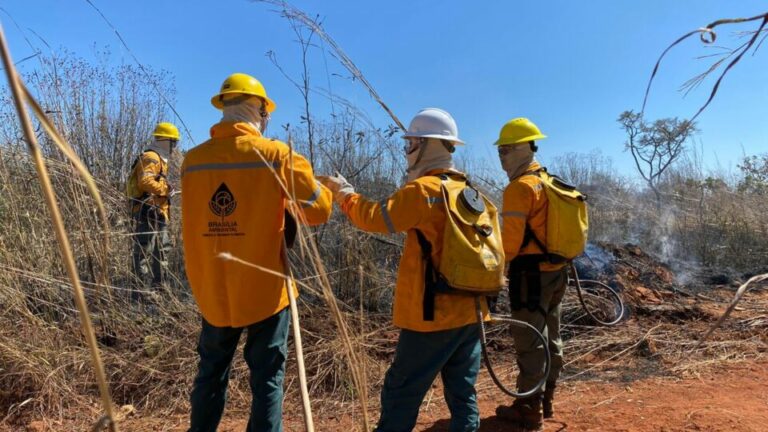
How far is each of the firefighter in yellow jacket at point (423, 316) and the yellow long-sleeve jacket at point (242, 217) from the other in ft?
1.11

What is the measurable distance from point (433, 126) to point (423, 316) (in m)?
1.00

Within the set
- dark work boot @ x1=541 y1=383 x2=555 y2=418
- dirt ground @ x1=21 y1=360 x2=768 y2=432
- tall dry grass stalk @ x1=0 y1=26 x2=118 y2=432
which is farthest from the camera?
dark work boot @ x1=541 y1=383 x2=555 y2=418

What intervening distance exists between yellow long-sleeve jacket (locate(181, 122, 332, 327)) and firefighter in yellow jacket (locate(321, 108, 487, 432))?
34cm

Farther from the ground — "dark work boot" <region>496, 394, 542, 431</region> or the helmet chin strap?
the helmet chin strap

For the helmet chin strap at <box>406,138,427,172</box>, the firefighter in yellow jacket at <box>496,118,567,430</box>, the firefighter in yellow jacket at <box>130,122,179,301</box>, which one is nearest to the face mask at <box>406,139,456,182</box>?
the helmet chin strap at <box>406,138,427,172</box>

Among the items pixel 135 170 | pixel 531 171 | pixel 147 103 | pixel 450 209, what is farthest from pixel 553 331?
pixel 147 103

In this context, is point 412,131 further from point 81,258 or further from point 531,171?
point 81,258

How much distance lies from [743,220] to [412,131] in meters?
10.3

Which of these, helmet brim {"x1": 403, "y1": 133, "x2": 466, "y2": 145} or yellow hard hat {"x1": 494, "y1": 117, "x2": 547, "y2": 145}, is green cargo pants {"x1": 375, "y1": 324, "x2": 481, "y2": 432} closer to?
helmet brim {"x1": 403, "y1": 133, "x2": 466, "y2": 145}

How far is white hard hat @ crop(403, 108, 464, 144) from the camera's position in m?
2.67

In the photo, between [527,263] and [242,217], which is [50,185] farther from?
[527,263]

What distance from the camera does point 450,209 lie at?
2436mm

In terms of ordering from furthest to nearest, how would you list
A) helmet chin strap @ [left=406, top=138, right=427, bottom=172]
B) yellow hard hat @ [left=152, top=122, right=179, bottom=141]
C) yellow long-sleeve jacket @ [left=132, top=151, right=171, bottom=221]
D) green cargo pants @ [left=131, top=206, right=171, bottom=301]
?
yellow hard hat @ [left=152, top=122, right=179, bottom=141]
yellow long-sleeve jacket @ [left=132, top=151, right=171, bottom=221]
green cargo pants @ [left=131, top=206, right=171, bottom=301]
helmet chin strap @ [left=406, top=138, right=427, bottom=172]

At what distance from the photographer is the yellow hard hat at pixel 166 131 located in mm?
5840
